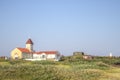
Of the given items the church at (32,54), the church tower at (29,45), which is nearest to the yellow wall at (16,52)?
the church at (32,54)

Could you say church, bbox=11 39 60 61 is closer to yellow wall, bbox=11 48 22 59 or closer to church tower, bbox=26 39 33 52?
yellow wall, bbox=11 48 22 59

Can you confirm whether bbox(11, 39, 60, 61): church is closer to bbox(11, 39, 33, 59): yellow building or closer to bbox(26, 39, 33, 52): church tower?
bbox(11, 39, 33, 59): yellow building

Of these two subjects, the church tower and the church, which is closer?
the church

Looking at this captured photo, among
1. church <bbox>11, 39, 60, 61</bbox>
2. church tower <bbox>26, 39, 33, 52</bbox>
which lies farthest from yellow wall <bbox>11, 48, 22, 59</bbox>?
church tower <bbox>26, 39, 33, 52</bbox>

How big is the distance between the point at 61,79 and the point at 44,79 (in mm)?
1763

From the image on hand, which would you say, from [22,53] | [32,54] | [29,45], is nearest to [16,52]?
[22,53]

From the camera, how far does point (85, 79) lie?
26.1 m

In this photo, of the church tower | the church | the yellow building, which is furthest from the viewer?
the church tower

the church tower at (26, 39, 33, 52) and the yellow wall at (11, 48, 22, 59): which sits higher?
the church tower at (26, 39, 33, 52)

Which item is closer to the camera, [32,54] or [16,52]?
[16,52]

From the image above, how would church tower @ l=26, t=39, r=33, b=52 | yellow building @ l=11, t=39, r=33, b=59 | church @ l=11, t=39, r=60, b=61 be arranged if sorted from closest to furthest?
church @ l=11, t=39, r=60, b=61
yellow building @ l=11, t=39, r=33, b=59
church tower @ l=26, t=39, r=33, b=52

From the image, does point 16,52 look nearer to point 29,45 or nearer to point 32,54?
point 32,54

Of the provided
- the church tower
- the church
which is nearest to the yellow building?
the church

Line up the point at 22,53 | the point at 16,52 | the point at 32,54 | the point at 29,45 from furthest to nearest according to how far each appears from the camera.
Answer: the point at 29,45 < the point at 32,54 < the point at 16,52 < the point at 22,53
